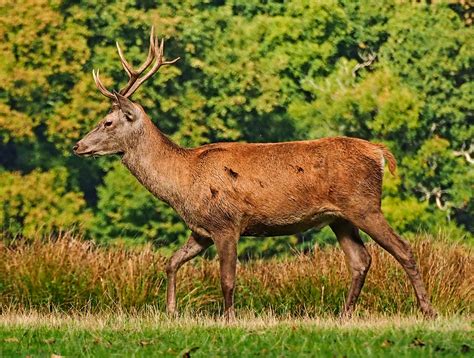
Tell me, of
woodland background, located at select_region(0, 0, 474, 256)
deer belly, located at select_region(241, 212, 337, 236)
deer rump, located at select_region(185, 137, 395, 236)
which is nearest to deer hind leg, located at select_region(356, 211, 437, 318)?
deer rump, located at select_region(185, 137, 395, 236)

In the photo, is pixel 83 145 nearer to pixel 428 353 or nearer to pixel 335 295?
pixel 335 295

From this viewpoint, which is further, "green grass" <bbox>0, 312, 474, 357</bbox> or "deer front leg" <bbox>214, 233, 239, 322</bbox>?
"deer front leg" <bbox>214, 233, 239, 322</bbox>

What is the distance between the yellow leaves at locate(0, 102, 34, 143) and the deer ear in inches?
888

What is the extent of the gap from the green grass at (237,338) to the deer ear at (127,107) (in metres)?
2.69

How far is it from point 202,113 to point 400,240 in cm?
2383

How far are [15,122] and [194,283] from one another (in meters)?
21.6

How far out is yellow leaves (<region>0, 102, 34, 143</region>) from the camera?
3559 cm

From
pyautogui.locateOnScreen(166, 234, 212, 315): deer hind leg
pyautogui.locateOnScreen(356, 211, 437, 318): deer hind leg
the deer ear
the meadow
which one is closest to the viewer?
the meadow

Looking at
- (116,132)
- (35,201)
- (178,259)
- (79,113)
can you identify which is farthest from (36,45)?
(178,259)

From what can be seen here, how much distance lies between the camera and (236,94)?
37.4 metres

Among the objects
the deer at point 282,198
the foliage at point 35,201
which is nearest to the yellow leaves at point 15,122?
the foliage at point 35,201

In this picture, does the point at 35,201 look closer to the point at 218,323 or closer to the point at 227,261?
the point at 227,261

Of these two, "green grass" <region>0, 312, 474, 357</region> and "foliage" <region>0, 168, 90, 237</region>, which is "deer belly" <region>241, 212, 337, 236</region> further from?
"foliage" <region>0, 168, 90, 237</region>

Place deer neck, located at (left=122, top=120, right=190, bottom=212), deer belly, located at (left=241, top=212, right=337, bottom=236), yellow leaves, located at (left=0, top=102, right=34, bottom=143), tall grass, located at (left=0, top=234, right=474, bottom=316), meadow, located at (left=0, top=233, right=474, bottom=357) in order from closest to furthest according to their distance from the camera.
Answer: meadow, located at (left=0, top=233, right=474, bottom=357) < deer belly, located at (left=241, top=212, right=337, bottom=236) < deer neck, located at (left=122, top=120, right=190, bottom=212) < tall grass, located at (left=0, top=234, right=474, bottom=316) < yellow leaves, located at (left=0, top=102, right=34, bottom=143)
